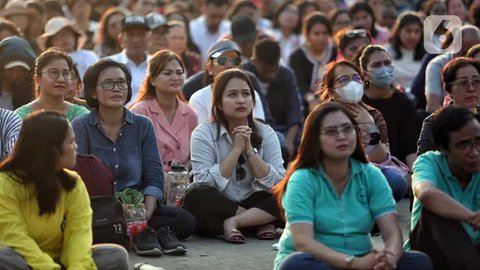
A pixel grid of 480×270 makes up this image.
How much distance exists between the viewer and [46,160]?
661cm

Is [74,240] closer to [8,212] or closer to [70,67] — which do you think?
[8,212]

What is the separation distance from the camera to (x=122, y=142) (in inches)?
340

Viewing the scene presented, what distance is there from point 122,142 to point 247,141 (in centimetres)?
87

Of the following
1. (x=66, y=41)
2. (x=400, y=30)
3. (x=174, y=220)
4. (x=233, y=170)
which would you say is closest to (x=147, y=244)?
(x=174, y=220)

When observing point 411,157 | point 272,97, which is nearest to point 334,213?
point 411,157

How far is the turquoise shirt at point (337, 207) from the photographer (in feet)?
21.6

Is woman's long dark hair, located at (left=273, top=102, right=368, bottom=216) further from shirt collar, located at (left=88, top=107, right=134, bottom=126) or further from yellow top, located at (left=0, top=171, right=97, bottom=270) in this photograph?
shirt collar, located at (left=88, top=107, right=134, bottom=126)

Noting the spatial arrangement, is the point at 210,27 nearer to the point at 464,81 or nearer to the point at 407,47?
the point at 407,47

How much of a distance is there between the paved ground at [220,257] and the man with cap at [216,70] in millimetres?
1623

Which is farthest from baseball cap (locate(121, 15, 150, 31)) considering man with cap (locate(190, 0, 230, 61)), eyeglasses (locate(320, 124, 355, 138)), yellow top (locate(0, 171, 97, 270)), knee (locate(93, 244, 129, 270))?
eyeglasses (locate(320, 124, 355, 138))

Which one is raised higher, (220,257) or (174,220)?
(174,220)

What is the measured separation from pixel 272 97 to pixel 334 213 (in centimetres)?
554

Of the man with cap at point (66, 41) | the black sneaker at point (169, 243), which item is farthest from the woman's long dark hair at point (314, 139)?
the man with cap at point (66, 41)

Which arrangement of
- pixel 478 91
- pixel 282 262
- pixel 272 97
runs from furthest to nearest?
pixel 272 97 → pixel 478 91 → pixel 282 262
